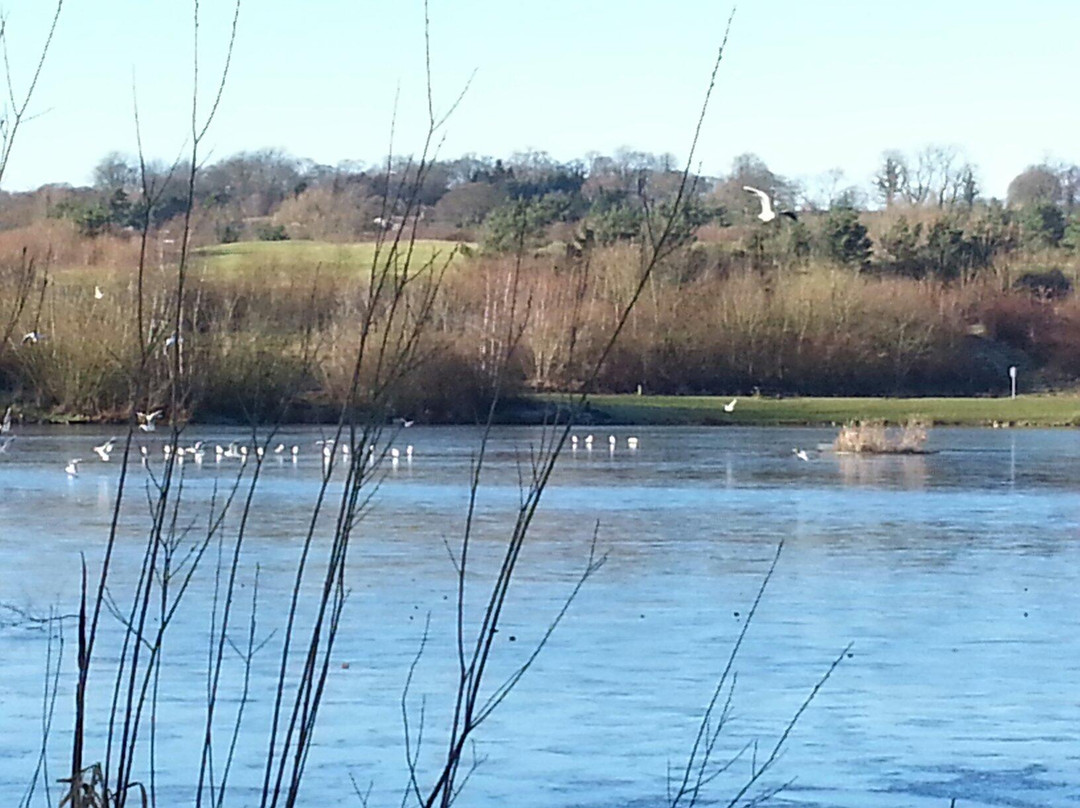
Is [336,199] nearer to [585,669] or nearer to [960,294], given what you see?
[585,669]

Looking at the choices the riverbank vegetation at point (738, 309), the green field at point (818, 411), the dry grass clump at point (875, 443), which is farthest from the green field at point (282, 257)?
the green field at point (818, 411)

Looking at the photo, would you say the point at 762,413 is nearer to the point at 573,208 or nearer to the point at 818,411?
the point at 818,411

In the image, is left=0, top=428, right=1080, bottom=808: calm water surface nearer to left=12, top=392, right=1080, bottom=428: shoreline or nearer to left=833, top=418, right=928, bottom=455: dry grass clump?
left=833, top=418, right=928, bottom=455: dry grass clump

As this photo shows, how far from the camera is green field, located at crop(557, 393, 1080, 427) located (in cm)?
A: 5041

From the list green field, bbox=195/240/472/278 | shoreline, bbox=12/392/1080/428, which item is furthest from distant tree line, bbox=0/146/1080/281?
shoreline, bbox=12/392/1080/428

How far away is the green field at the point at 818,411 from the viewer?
5041 centimetres

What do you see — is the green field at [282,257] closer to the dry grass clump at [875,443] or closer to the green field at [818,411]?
the dry grass clump at [875,443]

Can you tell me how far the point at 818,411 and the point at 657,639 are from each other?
41867 millimetres

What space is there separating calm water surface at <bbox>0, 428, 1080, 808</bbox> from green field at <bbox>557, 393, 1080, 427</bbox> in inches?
976

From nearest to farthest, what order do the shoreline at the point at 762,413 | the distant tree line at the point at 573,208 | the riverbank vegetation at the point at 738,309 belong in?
the distant tree line at the point at 573,208 → the riverbank vegetation at the point at 738,309 → the shoreline at the point at 762,413

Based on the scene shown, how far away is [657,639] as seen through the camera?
39.1 feet

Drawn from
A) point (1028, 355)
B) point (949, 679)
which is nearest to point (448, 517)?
point (949, 679)

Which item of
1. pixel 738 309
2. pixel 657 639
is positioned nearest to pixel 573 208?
pixel 657 639

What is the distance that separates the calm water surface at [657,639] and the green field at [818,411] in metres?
24.8
